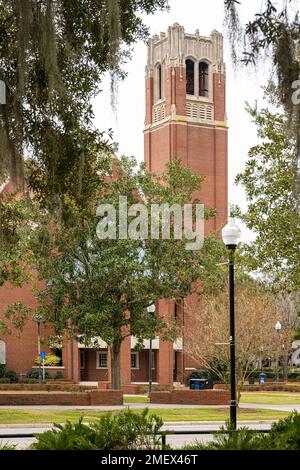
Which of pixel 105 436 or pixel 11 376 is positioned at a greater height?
pixel 105 436

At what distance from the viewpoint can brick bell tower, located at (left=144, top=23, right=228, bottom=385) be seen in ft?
237

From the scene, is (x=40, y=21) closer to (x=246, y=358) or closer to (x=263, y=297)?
(x=246, y=358)

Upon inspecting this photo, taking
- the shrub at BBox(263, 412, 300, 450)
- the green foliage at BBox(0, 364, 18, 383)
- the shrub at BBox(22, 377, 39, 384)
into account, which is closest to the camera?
the shrub at BBox(263, 412, 300, 450)

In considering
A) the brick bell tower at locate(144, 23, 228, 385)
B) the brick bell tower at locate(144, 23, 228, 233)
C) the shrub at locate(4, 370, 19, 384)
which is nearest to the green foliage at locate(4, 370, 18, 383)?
the shrub at locate(4, 370, 19, 384)

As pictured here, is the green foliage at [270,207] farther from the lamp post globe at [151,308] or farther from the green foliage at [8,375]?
the green foliage at [8,375]

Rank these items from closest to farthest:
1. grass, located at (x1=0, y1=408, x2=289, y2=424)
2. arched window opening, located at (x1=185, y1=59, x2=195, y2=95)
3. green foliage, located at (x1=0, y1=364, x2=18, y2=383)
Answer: grass, located at (x1=0, y1=408, x2=289, y2=424)
green foliage, located at (x1=0, y1=364, x2=18, y2=383)
arched window opening, located at (x1=185, y1=59, x2=195, y2=95)

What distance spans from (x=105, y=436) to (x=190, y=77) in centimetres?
6996

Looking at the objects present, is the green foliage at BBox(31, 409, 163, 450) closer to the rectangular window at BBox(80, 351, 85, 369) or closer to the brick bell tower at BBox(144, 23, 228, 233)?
the rectangular window at BBox(80, 351, 85, 369)

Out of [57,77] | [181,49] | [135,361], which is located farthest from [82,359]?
[57,77]

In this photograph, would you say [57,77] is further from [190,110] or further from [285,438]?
[190,110]

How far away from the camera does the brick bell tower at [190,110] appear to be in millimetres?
72188

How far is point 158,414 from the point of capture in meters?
29.7

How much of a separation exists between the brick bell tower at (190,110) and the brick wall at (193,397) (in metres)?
32.6

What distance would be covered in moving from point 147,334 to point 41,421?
1133cm
